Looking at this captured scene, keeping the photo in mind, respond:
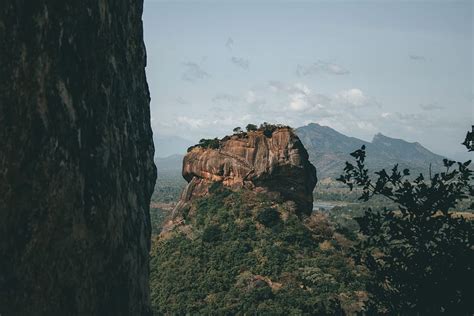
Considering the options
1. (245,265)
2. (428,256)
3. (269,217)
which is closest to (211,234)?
(245,265)

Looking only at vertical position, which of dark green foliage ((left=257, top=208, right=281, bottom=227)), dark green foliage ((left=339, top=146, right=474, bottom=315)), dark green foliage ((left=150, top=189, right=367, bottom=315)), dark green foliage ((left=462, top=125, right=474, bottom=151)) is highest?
dark green foliage ((left=462, top=125, right=474, bottom=151))

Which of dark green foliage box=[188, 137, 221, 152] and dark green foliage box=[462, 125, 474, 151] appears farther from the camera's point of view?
dark green foliage box=[188, 137, 221, 152]

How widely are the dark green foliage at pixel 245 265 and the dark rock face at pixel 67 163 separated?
31.1m

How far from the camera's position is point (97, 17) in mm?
14133

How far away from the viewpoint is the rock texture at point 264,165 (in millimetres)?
62312

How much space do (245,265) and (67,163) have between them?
4473cm

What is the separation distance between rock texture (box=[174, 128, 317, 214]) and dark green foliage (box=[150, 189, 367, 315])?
2207 mm

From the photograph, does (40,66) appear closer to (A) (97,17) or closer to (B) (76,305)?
(A) (97,17)

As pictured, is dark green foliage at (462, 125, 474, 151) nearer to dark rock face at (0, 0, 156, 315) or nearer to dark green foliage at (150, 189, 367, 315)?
dark rock face at (0, 0, 156, 315)

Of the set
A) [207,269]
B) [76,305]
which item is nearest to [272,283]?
[207,269]

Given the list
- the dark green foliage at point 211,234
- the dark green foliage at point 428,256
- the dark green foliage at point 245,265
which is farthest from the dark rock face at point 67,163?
the dark green foliage at point 211,234

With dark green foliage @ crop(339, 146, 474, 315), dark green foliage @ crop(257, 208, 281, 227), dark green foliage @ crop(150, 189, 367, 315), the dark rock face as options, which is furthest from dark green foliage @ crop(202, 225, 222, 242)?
dark green foliage @ crop(339, 146, 474, 315)

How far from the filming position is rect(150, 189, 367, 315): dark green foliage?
47.6 m

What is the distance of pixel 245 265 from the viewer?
2146 inches
